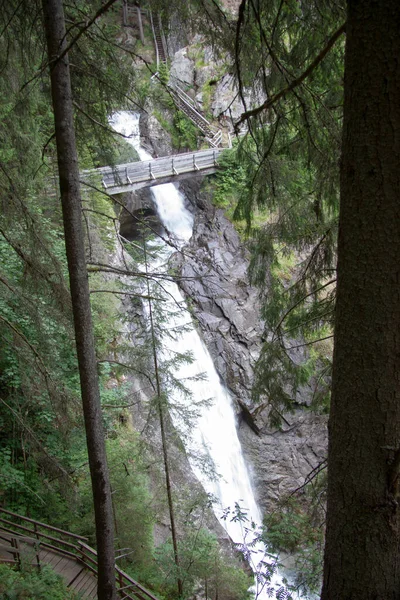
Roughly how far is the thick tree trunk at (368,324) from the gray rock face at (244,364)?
11.5m

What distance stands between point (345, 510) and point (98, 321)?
9241mm

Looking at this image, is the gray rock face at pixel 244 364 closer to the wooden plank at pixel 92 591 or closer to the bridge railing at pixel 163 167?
the bridge railing at pixel 163 167

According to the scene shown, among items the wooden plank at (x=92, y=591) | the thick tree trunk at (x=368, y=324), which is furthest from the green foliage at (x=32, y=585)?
the thick tree trunk at (x=368, y=324)

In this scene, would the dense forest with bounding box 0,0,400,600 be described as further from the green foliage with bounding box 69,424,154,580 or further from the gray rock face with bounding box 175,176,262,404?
the gray rock face with bounding box 175,176,262,404

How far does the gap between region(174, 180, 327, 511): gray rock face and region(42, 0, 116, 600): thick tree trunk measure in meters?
9.12

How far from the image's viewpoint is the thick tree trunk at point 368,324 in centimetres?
137

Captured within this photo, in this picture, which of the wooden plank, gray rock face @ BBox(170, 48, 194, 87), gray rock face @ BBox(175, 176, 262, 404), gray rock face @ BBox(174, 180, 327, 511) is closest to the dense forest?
the wooden plank

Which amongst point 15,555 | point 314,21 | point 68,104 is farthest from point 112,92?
point 15,555

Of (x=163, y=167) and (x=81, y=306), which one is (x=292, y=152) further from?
(x=163, y=167)

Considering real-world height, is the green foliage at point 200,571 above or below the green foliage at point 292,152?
below

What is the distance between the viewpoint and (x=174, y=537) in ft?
25.2

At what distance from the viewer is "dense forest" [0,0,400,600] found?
147 cm

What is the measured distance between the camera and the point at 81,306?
4012 mm

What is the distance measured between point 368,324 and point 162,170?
1521 cm
